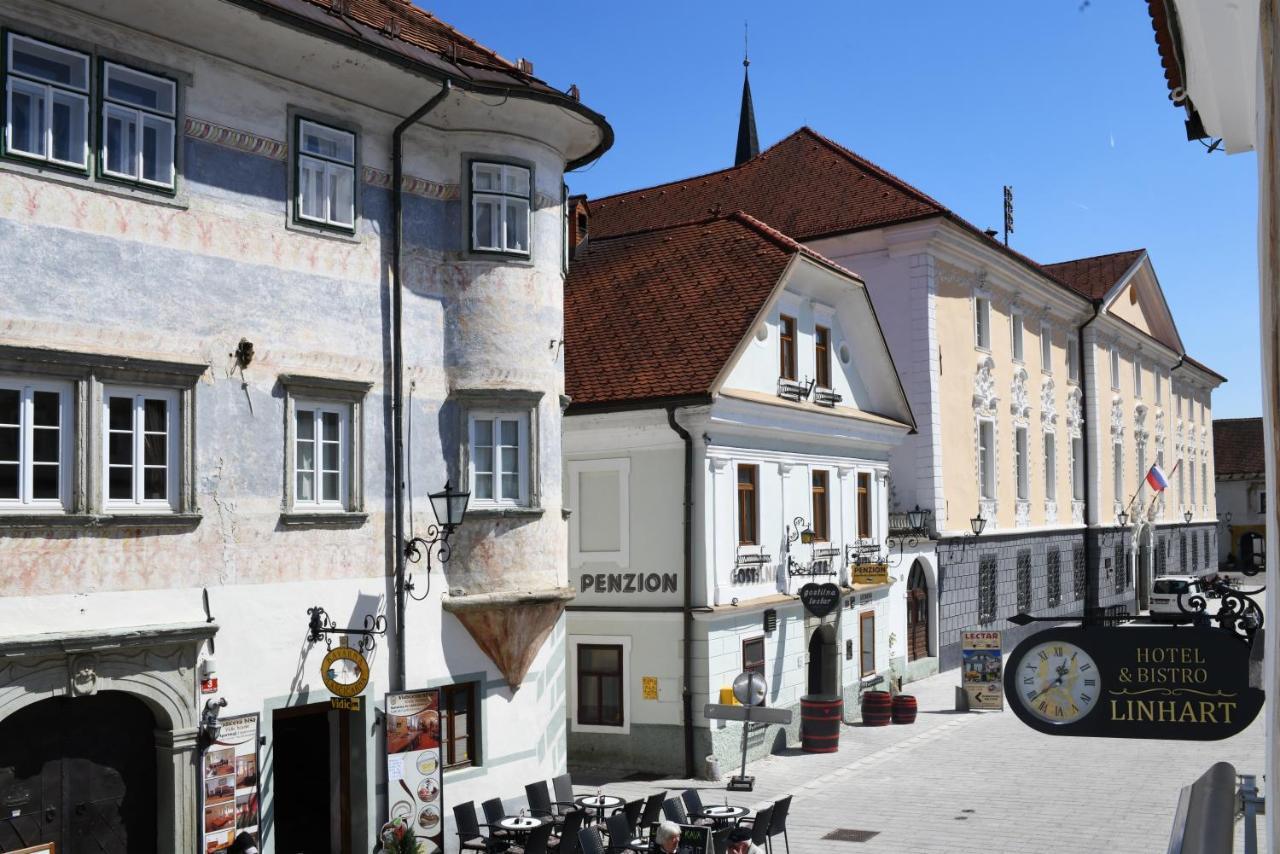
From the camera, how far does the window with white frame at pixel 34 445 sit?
11.9 metres

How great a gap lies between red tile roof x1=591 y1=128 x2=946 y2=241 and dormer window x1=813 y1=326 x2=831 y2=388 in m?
7.23

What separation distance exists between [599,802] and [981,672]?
14.2 meters

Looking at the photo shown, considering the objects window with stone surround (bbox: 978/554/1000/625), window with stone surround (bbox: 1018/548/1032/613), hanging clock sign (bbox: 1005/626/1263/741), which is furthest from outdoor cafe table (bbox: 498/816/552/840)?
window with stone surround (bbox: 1018/548/1032/613)

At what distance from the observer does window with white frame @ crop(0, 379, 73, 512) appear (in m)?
11.9

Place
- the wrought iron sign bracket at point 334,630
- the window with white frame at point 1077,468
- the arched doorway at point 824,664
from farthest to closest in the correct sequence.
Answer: the window with white frame at point 1077,468 → the arched doorway at point 824,664 → the wrought iron sign bracket at point 334,630

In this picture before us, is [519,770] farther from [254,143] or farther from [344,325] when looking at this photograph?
[254,143]

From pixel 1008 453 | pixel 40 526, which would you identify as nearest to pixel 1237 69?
pixel 40 526

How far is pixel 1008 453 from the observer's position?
126ft

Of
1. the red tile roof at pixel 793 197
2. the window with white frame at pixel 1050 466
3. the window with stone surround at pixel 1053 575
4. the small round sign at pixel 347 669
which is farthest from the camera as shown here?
the window with white frame at pixel 1050 466

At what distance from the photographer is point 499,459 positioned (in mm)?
16875

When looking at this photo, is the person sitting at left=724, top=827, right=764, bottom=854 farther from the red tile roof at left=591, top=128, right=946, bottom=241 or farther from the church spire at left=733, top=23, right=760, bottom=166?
the church spire at left=733, top=23, right=760, bottom=166

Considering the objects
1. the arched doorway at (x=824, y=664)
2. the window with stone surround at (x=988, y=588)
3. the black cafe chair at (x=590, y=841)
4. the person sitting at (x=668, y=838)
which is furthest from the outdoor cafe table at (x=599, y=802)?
the window with stone surround at (x=988, y=588)

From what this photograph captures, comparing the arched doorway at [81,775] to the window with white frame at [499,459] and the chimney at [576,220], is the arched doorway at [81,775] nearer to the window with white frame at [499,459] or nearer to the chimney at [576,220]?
the window with white frame at [499,459]

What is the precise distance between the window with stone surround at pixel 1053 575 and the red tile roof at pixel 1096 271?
1164 cm
